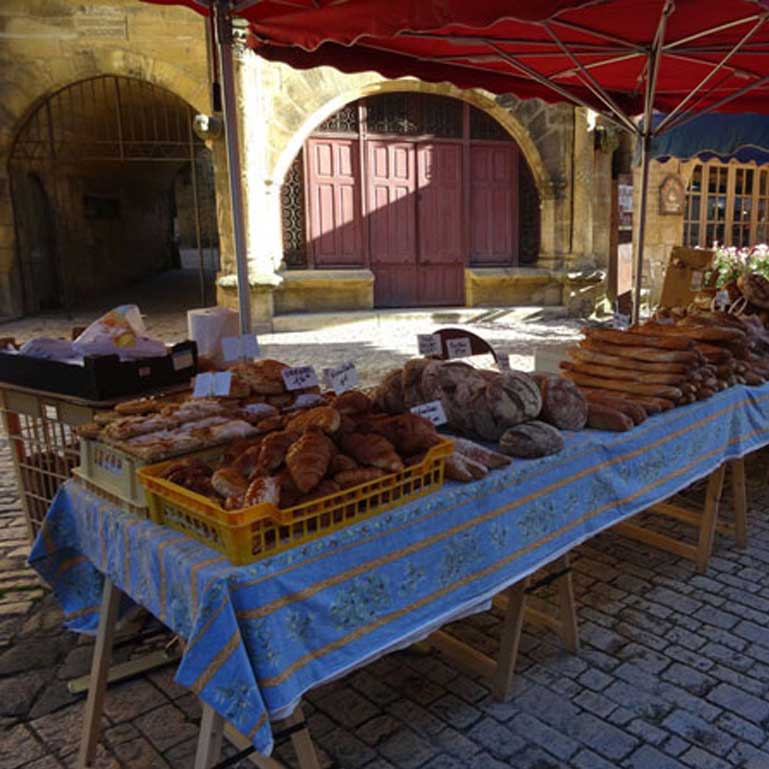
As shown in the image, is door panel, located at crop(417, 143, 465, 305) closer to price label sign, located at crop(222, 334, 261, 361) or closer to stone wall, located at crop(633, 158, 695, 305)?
stone wall, located at crop(633, 158, 695, 305)

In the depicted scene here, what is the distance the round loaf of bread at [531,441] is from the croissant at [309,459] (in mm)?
712

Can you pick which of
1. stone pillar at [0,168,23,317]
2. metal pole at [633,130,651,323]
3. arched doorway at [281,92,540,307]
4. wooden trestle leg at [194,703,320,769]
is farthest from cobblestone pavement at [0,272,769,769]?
stone pillar at [0,168,23,317]

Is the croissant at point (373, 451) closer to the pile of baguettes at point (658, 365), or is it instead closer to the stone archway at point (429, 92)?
the pile of baguettes at point (658, 365)

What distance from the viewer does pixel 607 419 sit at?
2.59 meters

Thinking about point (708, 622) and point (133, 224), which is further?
point (133, 224)

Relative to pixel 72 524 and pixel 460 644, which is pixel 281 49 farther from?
pixel 460 644

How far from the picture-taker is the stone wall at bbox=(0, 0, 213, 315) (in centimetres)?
978

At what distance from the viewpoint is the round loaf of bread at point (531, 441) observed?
2285 mm

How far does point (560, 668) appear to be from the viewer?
8.68 feet

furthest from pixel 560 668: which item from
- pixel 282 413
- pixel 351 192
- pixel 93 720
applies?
pixel 351 192

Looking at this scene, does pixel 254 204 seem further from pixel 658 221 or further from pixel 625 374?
pixel 625 374

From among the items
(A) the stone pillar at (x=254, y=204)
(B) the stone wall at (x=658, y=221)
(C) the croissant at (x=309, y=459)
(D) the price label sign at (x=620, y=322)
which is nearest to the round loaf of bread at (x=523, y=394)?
(C) the croissant at (x=309, y=459)

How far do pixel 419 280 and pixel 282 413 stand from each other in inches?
361

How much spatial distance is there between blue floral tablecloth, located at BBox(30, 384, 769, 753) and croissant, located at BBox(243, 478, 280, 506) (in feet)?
0.45
